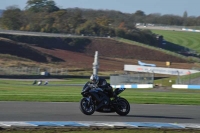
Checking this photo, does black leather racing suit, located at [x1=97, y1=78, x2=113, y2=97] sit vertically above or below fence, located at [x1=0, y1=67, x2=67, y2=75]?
above

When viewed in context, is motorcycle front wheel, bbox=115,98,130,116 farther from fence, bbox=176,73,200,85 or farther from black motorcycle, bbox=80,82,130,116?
fence, bbox=176,73,200,85

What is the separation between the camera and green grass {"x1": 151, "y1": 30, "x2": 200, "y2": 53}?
4998 inches

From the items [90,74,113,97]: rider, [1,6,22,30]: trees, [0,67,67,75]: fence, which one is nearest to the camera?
[90,74,113,97]: rider

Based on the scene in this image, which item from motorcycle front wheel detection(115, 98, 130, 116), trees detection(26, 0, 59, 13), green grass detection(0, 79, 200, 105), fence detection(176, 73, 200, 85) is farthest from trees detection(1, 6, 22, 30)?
motorcycle front wheel detection(115, 98, 130, 116)

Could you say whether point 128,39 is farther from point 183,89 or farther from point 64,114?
point 64,114

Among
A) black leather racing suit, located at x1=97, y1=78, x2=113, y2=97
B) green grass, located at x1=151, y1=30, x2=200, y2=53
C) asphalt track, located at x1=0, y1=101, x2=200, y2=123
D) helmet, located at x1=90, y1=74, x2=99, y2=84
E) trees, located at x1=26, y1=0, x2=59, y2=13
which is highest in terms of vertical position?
trees, located at x1=26, y1=0, x2=59, y2=13

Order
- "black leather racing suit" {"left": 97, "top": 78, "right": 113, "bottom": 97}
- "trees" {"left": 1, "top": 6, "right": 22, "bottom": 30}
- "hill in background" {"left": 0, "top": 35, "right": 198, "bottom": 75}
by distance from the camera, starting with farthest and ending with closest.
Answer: "trees" {"left": 1, "top": 6, "right": 22, "bottom": 30}, "hill in background" {"left": 0, "top": 35, "right": 198, "bottom": 75}, "black leather racing suit" {"left": 97, "top": 78, "right": 113, "bottom": 97}

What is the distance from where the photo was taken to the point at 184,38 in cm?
13262

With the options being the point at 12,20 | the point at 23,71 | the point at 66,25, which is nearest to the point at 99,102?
the point at 23,71

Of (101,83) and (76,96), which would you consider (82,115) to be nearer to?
(101,83)

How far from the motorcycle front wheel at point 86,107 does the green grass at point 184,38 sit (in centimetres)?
10583

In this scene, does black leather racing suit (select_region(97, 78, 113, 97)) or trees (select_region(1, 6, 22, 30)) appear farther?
trees (select_region(1, 6, 22, 30))

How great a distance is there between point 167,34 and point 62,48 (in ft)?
155

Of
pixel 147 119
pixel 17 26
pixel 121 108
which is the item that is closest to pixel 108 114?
pixel 121 108
